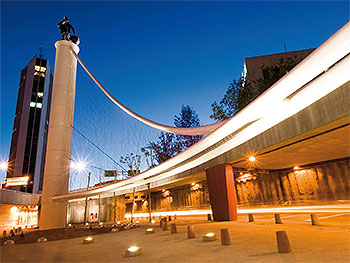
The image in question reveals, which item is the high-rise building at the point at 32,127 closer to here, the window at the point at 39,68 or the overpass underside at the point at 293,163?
the window at the point at 39,68

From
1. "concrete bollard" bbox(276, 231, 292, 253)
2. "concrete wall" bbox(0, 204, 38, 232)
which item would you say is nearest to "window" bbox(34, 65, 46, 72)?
"concrete wall" bbox(0, 204, 38, 232)

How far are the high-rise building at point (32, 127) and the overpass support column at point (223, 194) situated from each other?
55.9 meters

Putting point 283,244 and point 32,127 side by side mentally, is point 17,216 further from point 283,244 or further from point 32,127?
point 32,127

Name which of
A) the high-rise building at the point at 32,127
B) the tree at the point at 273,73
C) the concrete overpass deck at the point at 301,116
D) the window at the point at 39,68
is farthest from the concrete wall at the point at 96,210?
the window at the point at 39,68

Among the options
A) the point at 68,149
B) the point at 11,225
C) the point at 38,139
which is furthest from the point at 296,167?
the point at 38,139

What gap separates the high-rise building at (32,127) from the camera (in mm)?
57156

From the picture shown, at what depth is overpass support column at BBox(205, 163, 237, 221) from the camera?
40.8ft

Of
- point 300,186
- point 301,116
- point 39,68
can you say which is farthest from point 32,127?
point 301,116

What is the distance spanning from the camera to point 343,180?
1529 cm

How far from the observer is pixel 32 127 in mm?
61188

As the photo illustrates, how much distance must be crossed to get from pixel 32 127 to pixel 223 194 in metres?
64.2

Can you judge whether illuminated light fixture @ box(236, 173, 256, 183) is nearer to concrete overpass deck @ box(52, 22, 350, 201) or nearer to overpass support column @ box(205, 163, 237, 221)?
concrete overpass deck @ box(52, 22, 350, 201)

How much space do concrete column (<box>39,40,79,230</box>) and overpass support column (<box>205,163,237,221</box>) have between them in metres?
18.4

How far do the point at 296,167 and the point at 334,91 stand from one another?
12645 mm
